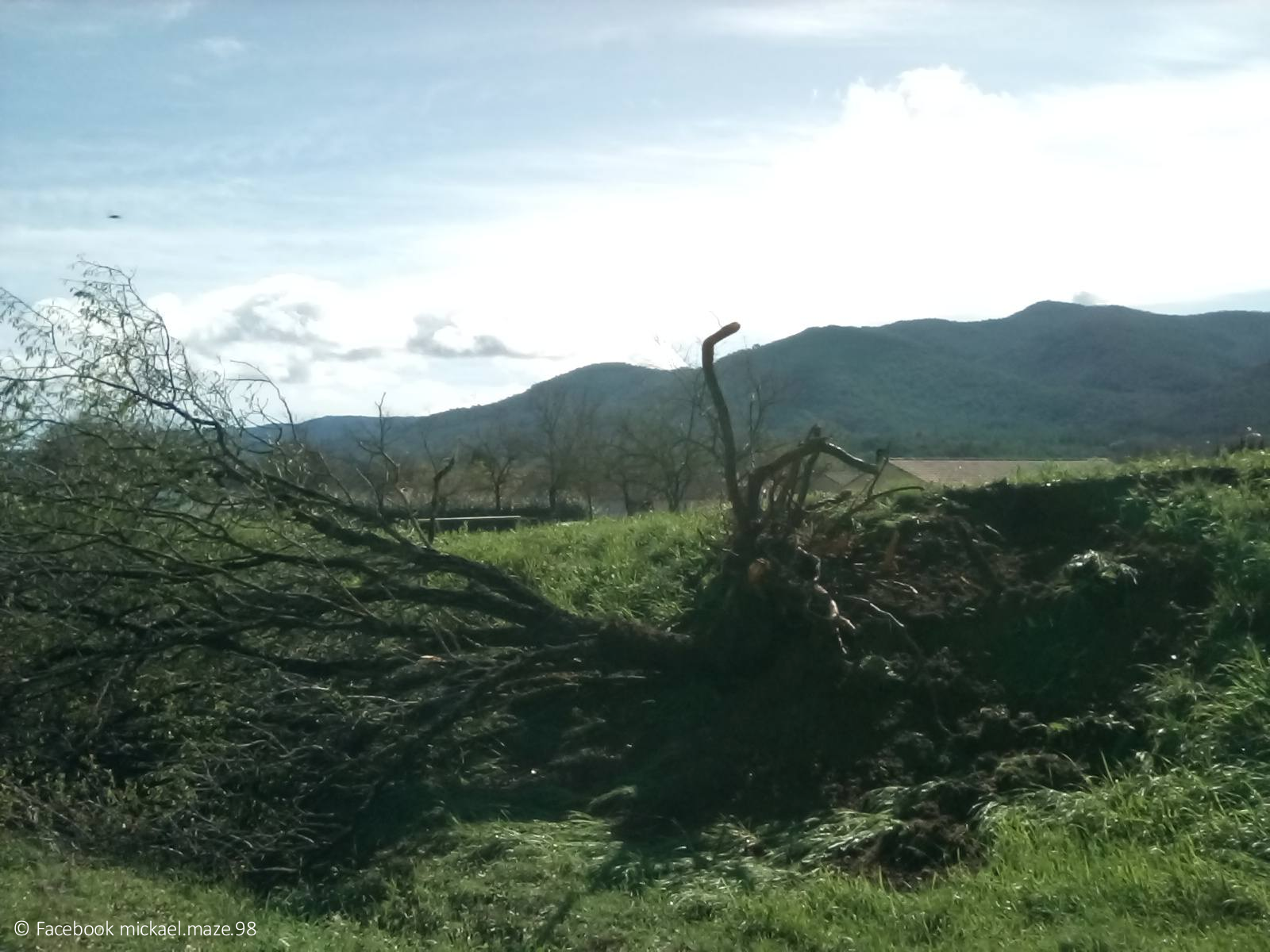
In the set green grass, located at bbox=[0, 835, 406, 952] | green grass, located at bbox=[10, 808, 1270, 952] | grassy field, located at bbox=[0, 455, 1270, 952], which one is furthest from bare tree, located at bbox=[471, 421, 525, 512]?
green grass, located at bbox=[10, 808, 1270, 952]

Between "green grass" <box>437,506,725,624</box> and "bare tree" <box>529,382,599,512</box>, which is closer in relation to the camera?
"green grass" <box>437,506,725,624</box>

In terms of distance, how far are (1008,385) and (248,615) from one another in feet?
78.7

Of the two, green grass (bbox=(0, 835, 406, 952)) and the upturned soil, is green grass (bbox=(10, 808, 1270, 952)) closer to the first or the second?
green grass (bbox=(0, 835, 406, 952))

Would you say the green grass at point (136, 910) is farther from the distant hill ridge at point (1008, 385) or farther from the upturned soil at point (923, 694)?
the distant hill ridge at point (1008, 385)

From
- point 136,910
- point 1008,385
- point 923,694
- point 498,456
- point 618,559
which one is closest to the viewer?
point 136,910

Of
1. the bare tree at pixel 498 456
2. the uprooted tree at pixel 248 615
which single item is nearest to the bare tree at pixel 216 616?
the uprooted tree at pixel 248 615

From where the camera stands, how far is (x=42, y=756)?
28.6 ft

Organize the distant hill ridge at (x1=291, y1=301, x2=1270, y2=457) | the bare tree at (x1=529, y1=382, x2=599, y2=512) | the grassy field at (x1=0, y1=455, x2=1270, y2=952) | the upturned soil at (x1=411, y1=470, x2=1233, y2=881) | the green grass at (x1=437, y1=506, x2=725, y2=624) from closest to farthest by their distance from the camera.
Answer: the grassy field at (x1=0, y1=455, x2=1270, y2=952), the upturned soil at (x1=411, y1=470, x2=1233, y2=881), the green grass at (x1=437, y1=506, x2=725, y2=624), the distant hill ridge at (x1=291, y1=301, x2=1270, y2=457), the bare tree at (x1=529, y1=382, x2=599, y2=512)

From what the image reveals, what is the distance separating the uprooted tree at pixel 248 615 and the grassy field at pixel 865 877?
1.01 m

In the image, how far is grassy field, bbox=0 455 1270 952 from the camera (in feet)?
16.6

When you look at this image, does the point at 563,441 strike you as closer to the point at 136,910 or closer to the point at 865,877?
the point at 136,910

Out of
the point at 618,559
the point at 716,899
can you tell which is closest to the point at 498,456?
the point at 618,559

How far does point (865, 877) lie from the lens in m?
5.88

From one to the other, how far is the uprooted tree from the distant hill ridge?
3.23 feet
